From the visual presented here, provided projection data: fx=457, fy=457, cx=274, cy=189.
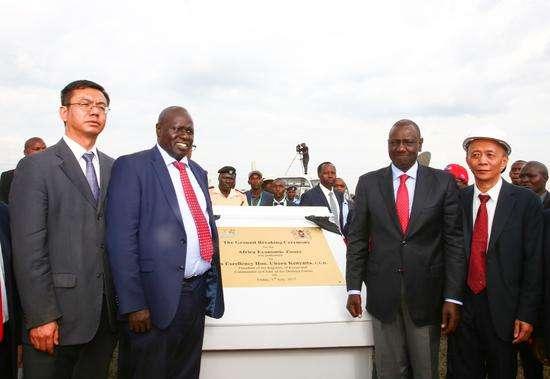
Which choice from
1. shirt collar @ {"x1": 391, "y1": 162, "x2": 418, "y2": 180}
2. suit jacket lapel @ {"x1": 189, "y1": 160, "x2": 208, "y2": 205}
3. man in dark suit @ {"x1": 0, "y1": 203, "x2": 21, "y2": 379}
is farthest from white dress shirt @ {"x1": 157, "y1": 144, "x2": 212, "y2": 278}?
shirt collar @ {"x1": 391, "y1": 162, "x2": 418, "y2": 180}

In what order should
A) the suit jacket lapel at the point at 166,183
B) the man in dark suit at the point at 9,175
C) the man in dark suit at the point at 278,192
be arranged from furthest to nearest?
1. the man in dark suit at the point at 278,192
2. the man in dark suit at the point at 9,175
3. the suit jacket lapel at the point at 166,183

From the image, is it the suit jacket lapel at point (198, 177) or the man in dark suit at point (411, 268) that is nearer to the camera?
the man in dark suit at point (411, 268)

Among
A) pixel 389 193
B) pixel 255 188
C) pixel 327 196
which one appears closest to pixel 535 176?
pixel 389 193

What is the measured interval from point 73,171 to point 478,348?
2588 mm

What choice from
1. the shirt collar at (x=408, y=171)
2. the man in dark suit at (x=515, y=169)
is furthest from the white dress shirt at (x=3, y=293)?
the man in dark suit at (x=515, y=169)

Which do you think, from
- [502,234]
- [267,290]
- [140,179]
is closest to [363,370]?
[267,290]

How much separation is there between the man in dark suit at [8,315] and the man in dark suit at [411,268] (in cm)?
188

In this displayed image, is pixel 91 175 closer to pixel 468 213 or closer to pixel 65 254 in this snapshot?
pixel 65 254

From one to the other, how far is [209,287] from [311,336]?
26.4 inches

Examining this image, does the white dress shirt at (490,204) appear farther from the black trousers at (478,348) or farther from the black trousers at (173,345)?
the black trousers at (173,345)

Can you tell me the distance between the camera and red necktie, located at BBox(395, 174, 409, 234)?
280 centimetres

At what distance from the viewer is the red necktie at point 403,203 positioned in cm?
280

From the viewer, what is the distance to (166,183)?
2.56 meters

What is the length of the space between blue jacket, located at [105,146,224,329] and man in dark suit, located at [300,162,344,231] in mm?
4544
